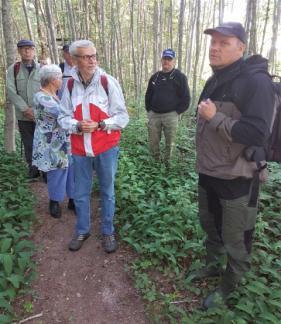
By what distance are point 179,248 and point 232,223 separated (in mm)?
1237

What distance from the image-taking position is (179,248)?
11.9ft

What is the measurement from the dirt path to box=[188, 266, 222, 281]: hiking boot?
58 cm

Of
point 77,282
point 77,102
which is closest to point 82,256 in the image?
point 77,282

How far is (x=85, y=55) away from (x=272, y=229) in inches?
115

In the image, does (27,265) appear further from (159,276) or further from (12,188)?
(12,188)

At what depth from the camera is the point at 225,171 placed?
2.48 metres

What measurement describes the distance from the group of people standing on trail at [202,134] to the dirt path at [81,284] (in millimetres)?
174

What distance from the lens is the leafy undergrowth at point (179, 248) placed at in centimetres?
279

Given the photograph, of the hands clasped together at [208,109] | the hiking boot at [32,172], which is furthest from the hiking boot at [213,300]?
the hiking boot at [32,172]

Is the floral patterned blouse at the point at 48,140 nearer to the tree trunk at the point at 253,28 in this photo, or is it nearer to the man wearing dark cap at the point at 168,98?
the man wearing dark cap at the point at 168,98

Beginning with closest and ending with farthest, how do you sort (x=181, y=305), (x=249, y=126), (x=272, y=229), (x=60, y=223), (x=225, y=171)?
(x=249, y=126) → (x=225, y=171) → (x=181, y=305) → (x=272, y=229) → (x=60, y=223)

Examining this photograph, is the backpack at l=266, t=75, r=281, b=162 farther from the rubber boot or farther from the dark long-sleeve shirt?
the dark long-sleeve shirt

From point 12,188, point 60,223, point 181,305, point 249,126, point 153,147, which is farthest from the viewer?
point 153,147

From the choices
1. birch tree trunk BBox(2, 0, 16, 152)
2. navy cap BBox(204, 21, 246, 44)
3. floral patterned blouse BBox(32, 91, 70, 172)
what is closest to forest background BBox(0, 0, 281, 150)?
birch tree trunk BBox(2, 0, 16, 152)
